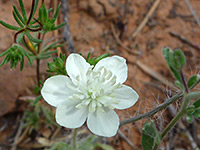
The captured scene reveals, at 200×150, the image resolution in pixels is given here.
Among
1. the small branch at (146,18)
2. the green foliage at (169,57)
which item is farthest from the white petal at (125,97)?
the small branch at (146,18)

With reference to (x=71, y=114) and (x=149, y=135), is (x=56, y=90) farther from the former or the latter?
(x=149, y=135)

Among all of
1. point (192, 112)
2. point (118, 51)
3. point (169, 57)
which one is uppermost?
point (169, 57)

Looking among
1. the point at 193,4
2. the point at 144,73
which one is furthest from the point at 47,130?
the point at 193,4

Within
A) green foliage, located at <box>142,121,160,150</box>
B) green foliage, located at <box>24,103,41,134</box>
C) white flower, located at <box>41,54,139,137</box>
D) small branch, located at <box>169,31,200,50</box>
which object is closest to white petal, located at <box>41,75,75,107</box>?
white flower, located at <box>41,54,139,137</box>

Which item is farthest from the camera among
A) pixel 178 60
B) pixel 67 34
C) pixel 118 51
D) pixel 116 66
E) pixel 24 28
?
pixel 118 51

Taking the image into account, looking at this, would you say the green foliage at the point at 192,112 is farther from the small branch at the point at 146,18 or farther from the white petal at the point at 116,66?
the small branch at the point at 146,18

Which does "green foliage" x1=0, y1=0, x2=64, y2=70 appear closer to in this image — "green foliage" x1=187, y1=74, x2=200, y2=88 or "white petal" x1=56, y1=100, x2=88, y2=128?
"white petal" x1=56, y1=100, x2=88, y2=128

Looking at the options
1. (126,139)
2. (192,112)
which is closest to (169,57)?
(192,112)
